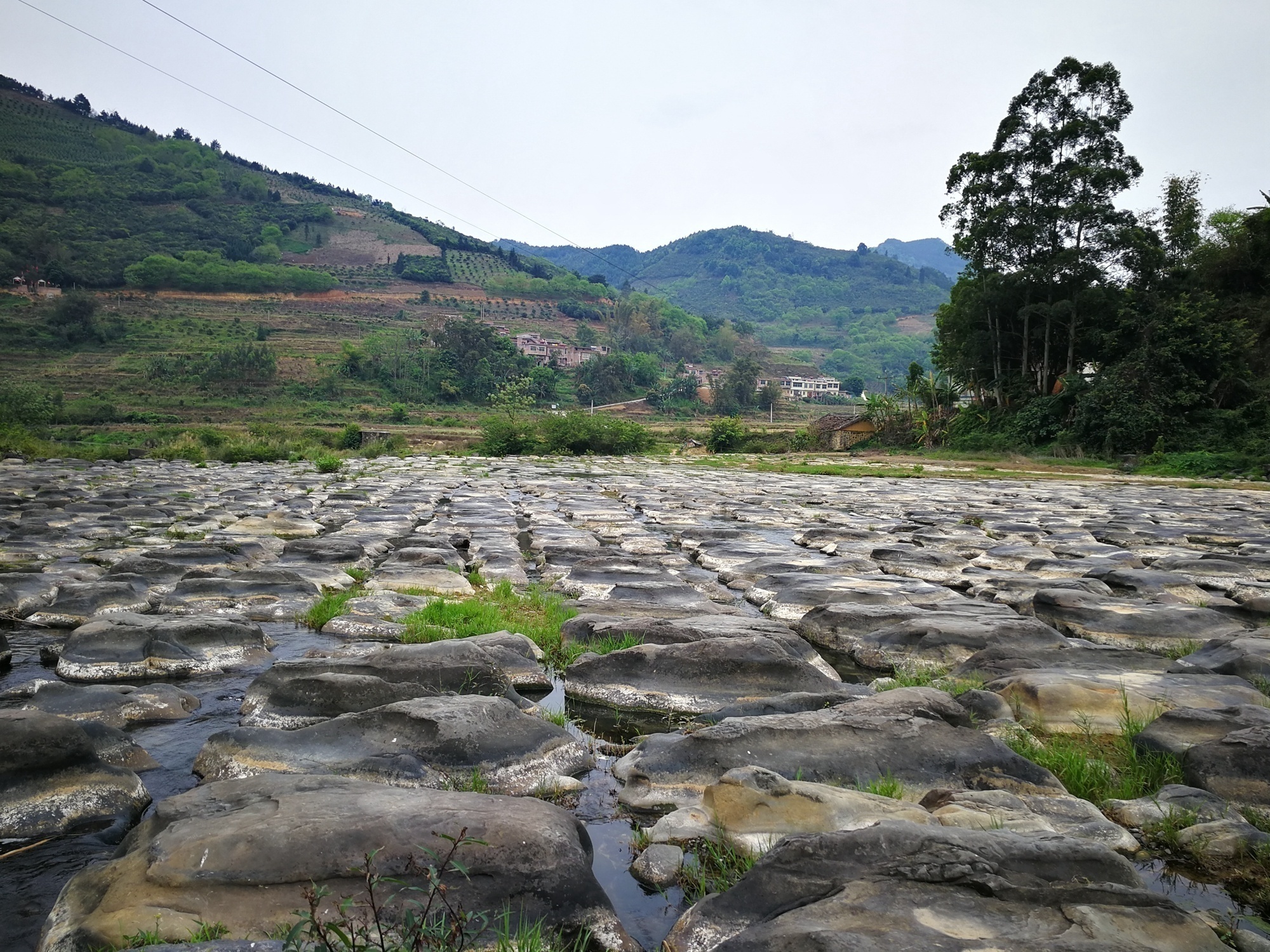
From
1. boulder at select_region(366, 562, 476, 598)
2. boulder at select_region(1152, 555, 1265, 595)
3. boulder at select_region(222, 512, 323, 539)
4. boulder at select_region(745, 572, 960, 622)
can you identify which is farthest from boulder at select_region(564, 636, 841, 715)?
boulder at select_region(222, 512, 323, 539)

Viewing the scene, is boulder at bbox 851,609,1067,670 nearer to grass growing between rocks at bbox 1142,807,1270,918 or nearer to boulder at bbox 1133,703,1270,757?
boulder at bbox 1133,703,1270,757

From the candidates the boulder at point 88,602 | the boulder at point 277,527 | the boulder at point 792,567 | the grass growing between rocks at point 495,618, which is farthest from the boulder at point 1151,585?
the boulder at point 277,527

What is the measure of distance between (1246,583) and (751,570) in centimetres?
398

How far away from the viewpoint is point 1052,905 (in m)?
1.89

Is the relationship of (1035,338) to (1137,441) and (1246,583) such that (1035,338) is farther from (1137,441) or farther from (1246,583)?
(1246,583)

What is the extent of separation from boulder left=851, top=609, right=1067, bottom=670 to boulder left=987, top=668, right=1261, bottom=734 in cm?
59

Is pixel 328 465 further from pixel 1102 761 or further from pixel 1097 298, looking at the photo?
pixel 1097 298

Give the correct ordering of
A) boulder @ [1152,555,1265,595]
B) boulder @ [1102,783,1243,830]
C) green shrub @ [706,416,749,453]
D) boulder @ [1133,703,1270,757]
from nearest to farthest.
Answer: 1. boulder @ [1102,783,1243,830]
2. boulder @ [1133,703,1270,757]
3. boulder @ [1152,555,1265,595]
4. green shrub @ [706,416,749,453]

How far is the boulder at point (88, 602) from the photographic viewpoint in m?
5.02

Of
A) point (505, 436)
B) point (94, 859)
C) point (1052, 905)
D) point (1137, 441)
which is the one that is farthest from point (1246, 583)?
point (505, 436)

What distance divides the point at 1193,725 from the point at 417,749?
3.15m

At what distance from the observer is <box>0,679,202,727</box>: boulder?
3.36 meters

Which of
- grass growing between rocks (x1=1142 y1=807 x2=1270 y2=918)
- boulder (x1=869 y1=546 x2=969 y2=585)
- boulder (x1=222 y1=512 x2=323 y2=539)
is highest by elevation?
grass growing between rocks (x1=1142 y1=807 x2=1270 y2=918)

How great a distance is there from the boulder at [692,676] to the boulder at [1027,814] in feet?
3.81
